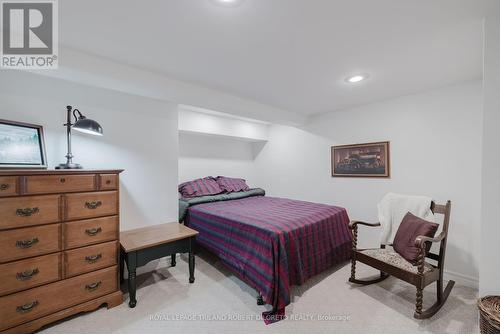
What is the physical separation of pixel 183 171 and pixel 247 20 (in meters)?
3.04

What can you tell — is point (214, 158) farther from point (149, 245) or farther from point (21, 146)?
point (21, 146)

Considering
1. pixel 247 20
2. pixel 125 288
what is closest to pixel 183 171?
pixel 125 288

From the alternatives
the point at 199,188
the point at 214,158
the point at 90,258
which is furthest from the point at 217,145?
the point at 90,258

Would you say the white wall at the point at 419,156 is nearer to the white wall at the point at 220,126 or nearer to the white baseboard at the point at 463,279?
the white baseboard at the point at 463,279

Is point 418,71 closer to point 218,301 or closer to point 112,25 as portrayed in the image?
point 112,25

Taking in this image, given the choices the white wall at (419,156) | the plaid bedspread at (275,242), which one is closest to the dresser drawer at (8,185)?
the plaid bedspread at (275,242)

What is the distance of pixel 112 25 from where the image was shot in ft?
4.50

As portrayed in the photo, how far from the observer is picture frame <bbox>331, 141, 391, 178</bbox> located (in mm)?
2939

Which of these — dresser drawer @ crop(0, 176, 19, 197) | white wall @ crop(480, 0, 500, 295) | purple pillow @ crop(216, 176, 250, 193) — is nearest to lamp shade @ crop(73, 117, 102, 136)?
dresser drawer @ crop(0, 176, 19, 197)

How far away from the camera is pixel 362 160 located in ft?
10.4

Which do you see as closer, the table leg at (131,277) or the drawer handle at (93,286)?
the drawer handle at (93,286)

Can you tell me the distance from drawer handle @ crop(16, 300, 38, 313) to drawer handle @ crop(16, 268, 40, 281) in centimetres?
20

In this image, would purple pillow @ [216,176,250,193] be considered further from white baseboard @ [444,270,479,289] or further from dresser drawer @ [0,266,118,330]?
white baseboard @ [444,270,479,289]

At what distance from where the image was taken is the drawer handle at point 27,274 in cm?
152
